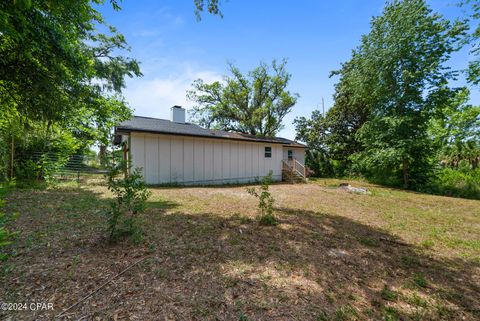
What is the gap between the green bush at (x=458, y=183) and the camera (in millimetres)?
10289

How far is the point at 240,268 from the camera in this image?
2.80 meters

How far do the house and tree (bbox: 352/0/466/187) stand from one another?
231 inches

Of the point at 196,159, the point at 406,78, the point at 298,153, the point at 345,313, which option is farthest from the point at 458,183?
the point at 196,159

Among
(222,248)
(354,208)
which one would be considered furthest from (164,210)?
(354,208)

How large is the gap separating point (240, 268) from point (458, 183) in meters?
14.4

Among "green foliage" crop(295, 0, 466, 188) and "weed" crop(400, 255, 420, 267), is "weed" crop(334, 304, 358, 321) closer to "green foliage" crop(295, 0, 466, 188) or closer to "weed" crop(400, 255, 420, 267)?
"weed" crop(400, 255, 420, 267)

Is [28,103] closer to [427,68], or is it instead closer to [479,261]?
[479,261]

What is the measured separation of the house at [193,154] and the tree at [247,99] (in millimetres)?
8582

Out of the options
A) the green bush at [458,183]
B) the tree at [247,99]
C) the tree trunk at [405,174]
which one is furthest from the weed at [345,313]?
the tree at [247,99]

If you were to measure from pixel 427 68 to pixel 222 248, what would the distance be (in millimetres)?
14739

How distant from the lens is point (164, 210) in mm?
5449

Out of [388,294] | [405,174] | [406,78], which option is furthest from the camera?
[405,174]

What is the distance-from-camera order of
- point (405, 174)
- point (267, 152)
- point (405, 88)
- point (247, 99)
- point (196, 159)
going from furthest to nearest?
point (247, 99) → point (267, 152) → point (405, 174) → point (405, 88) → point (196, 159)

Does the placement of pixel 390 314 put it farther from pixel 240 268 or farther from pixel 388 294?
pixel 240 268
